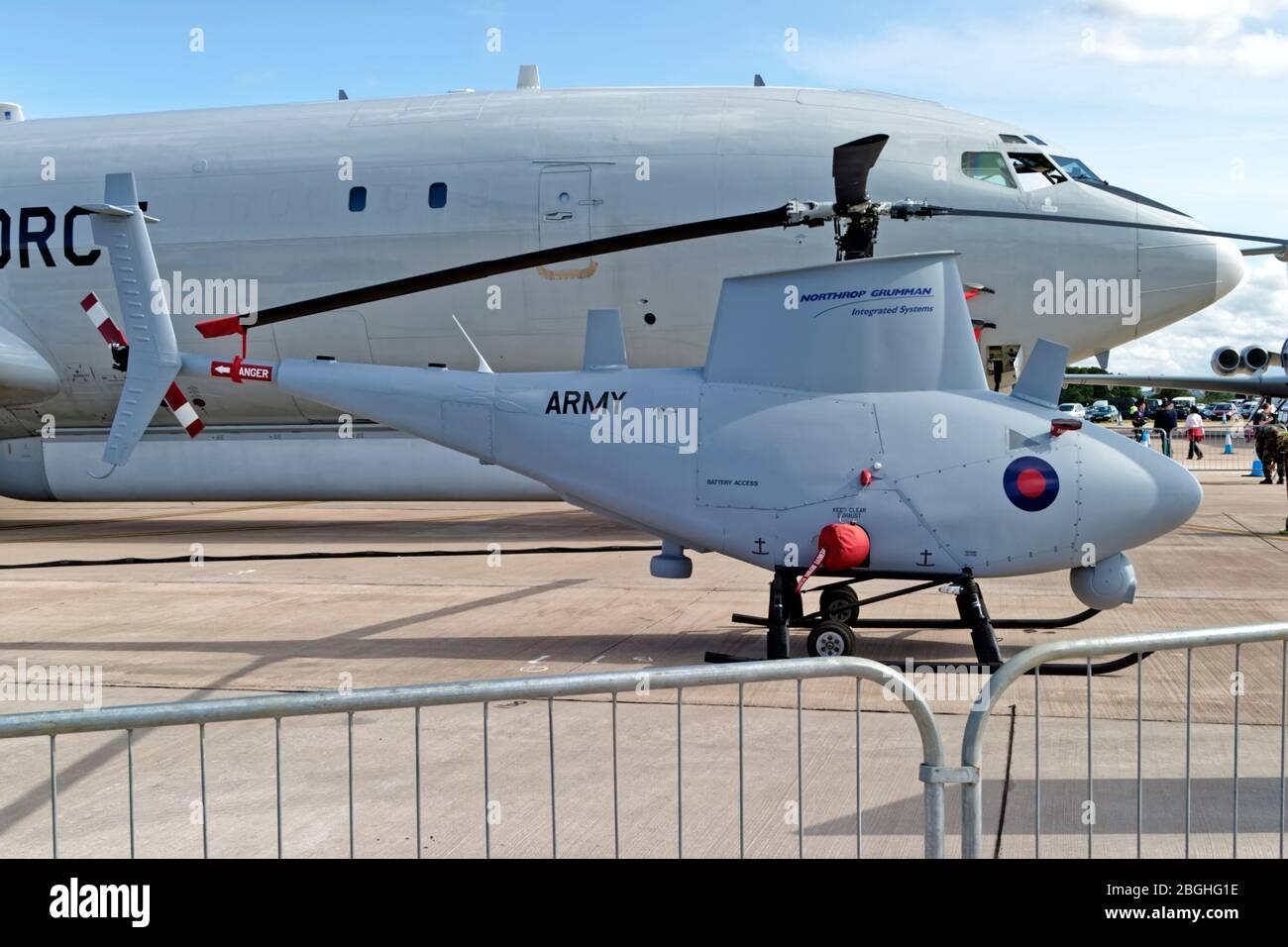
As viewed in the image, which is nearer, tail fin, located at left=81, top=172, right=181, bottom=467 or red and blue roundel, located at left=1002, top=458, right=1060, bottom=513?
red and blue roundel, located at left=1002, top=458, right=1060, bottom=513

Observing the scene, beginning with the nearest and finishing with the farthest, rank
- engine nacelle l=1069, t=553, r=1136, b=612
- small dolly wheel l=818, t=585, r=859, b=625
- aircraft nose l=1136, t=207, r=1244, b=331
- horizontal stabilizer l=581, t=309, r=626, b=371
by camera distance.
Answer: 1. engine nacelle l=1069, t=553, r=1136, b=612
2. small dolly wheel l=818, t=585, r=859, b=625
3. horizontal stabilizer l=581, t=309, r=626, b=371
4. aircraft nose l=1136, t=207, r=1244, b=331

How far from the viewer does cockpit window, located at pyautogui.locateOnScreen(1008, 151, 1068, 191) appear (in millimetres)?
13758

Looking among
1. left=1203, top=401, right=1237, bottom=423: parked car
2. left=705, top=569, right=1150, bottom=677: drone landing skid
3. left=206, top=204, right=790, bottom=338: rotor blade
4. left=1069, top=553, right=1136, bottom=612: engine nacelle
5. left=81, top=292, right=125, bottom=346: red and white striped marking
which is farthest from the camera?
left=1203, top=401, right=1237, bottom=423: parked car

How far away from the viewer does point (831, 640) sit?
7.75 meters

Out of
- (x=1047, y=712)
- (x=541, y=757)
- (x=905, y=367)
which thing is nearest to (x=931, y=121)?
(x=905, y=367)

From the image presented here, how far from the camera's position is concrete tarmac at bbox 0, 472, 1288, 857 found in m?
4.88

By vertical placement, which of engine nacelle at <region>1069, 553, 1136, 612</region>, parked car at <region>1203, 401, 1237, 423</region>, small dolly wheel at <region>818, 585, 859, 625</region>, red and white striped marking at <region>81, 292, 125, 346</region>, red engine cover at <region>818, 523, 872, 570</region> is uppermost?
red and white striped marking at <region>81, 292, 125, 346</region>

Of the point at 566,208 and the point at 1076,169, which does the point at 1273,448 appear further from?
the point at 566,208

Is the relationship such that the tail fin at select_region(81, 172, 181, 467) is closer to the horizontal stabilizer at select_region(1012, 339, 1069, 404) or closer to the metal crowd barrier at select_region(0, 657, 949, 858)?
the metal crowd barrier at select_region(0, 657, 949, 858)

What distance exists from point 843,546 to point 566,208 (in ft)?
25.5

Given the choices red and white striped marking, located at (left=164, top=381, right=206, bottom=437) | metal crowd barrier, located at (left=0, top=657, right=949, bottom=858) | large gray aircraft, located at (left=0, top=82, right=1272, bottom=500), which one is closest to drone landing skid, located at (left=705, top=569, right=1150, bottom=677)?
metal crowd barrier, located at (left=0, top=657, right=949, bottom=858)

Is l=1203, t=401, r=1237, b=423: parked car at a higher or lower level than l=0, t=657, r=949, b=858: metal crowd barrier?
lower

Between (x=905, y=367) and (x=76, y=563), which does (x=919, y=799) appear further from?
(x=76, y=563)

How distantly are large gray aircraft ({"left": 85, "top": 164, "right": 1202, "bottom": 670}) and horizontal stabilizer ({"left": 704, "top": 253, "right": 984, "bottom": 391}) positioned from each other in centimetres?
1
